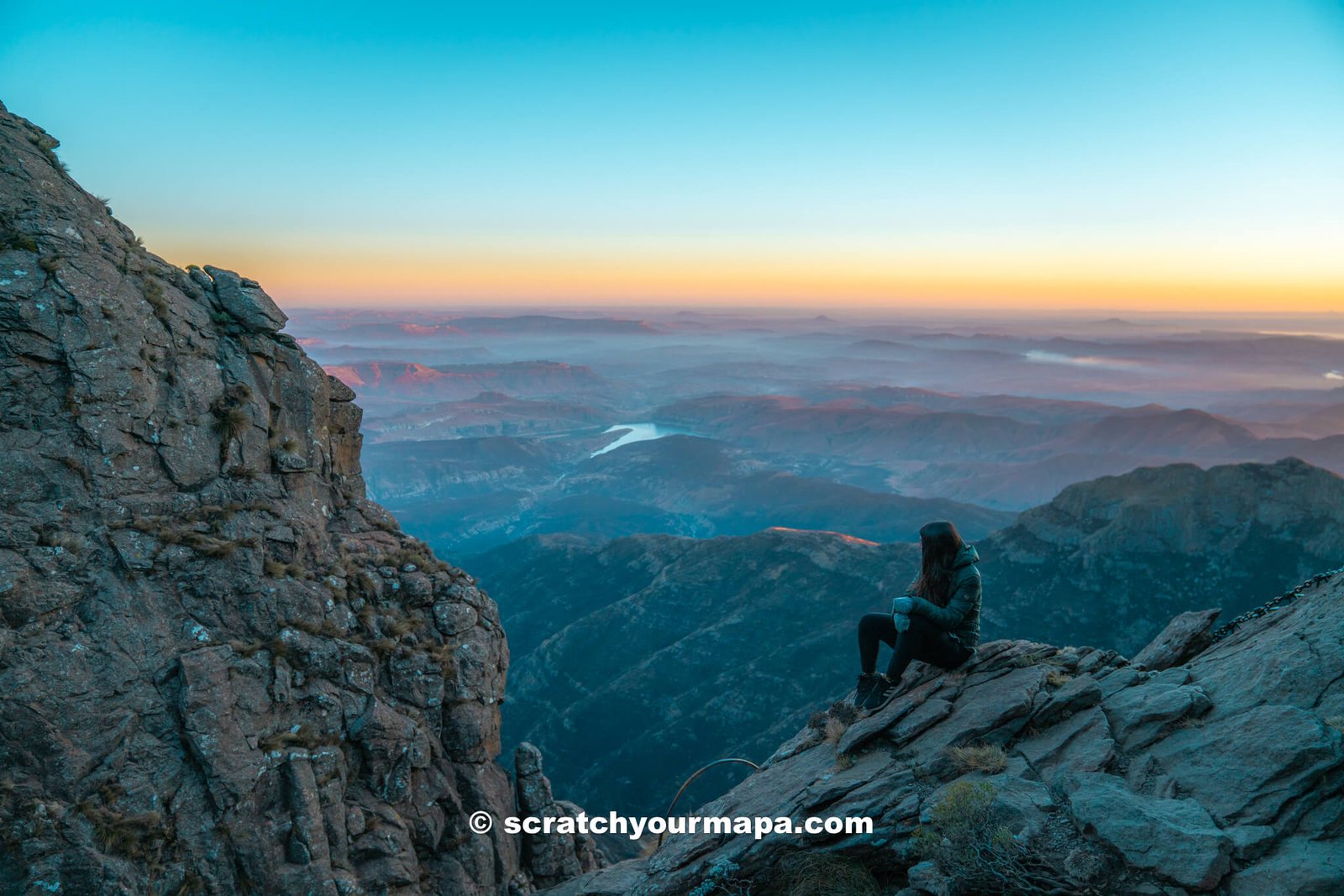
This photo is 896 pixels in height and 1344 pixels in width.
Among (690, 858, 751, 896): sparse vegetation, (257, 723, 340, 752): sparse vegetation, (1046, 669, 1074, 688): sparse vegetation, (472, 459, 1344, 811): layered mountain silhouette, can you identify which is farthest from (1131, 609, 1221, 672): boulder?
(472, 459, 1344, 811): layered mountain silhouette

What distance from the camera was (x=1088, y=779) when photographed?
7758mm

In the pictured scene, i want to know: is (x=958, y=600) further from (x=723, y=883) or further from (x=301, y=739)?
(x=301, y=739)

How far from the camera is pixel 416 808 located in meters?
13.2

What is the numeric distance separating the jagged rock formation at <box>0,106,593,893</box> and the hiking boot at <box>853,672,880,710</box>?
802 centimetres

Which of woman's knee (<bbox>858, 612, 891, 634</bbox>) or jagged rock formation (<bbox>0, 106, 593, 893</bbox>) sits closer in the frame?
jagged rock formation (<bbox>0, 106, 593, 893</bbox>)

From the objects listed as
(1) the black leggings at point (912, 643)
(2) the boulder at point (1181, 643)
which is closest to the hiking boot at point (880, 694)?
(1) the black leggings at point (912, 643)

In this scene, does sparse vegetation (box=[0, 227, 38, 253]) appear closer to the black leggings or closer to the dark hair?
the black leggings

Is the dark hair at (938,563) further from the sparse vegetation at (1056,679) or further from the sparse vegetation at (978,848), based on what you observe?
the sparse vegetation at (978,848)

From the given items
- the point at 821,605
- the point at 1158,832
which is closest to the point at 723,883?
the point at 1158,832

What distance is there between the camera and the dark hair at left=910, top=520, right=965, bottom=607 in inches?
414

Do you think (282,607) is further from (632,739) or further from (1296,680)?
(632,739)

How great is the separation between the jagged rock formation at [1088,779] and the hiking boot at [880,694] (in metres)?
0.34

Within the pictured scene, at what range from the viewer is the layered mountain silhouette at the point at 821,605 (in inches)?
2603

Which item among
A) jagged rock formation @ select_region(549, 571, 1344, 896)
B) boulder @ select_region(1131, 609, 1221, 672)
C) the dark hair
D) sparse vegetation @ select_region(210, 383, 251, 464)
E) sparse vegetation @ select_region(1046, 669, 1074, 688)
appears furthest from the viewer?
sparse vegetation @ select_region(210, 383, 251, 464)
